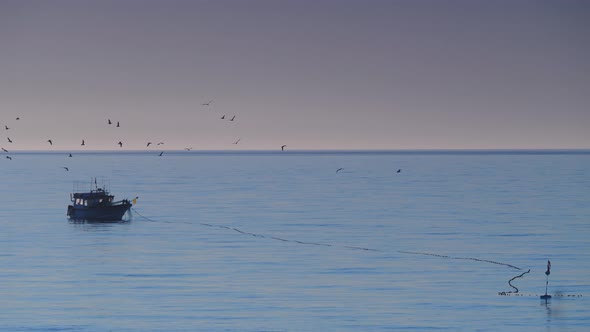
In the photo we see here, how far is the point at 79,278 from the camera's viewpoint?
60656 mm

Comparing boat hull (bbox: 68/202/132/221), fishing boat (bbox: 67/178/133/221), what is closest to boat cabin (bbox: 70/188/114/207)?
fishing boat (bbox: 67/178/133/221)

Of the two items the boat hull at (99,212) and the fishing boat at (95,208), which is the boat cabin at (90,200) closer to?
the fishing boat at (95,208)

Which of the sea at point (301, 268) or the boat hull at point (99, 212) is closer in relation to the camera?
the sea at point (301, 268)

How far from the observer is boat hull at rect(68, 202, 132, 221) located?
3989 inches

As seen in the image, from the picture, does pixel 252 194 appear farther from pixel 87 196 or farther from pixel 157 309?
pixel 157 309

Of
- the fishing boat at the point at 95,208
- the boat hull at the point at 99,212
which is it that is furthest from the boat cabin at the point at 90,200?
the boat hull at the point at 99,212

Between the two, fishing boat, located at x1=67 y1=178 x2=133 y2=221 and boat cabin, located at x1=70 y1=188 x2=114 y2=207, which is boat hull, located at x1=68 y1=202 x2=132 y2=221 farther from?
boat cabin, located at x1=70 y1=188 x2=114 y2=207

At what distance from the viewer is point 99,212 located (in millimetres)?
102188

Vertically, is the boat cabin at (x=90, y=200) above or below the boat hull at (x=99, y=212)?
above

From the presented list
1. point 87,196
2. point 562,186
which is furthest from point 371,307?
point 562,186

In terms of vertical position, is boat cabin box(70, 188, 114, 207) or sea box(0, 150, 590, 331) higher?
boat cabin box(70, 188, 114, 207)

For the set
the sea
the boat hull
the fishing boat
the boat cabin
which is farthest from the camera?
the boat cabin

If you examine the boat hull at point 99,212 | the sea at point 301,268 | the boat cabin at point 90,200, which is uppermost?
the boat cabin at point 90,200

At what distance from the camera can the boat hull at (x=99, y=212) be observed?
332 ft
